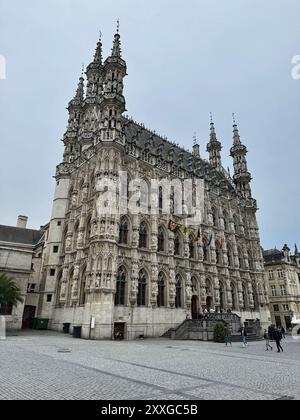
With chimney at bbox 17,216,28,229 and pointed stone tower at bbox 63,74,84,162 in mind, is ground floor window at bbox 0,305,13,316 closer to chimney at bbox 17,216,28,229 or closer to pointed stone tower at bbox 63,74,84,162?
chimney at bbox 17,216,28,229

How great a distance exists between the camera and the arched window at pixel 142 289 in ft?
97.6

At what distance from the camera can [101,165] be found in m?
31.1

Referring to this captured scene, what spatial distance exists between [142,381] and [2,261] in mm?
28411

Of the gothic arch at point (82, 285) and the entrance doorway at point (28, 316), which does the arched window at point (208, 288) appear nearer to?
the gothic arch at point (82, 285)

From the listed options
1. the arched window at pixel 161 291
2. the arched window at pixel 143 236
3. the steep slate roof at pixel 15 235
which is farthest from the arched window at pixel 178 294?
the steep slate roof at pixel 15 235

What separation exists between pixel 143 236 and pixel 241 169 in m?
28.3

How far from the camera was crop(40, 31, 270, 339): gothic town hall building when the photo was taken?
28.0 metres

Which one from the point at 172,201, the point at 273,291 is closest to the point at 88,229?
the point at 172,201

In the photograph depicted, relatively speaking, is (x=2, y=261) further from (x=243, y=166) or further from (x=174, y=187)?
(x=243, y=166)

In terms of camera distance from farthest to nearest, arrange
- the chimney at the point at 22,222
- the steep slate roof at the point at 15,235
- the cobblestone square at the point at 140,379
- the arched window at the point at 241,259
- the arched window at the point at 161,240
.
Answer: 1. the arched window at the point at 241,259
2. the chimney at the point at 22,222
3. the steep slate roof at the point at 15,235
4. the arched window at the point at 161,240
5. the cobblestone square at the point at 140,379

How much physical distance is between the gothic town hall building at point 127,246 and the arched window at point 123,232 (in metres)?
0.11

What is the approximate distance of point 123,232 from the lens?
100 feet

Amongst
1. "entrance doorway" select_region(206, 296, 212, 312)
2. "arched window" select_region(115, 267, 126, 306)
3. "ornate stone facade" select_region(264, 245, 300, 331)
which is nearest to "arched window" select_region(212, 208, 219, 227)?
"entrance doorway" select_region(206, 296, 212, 312)
